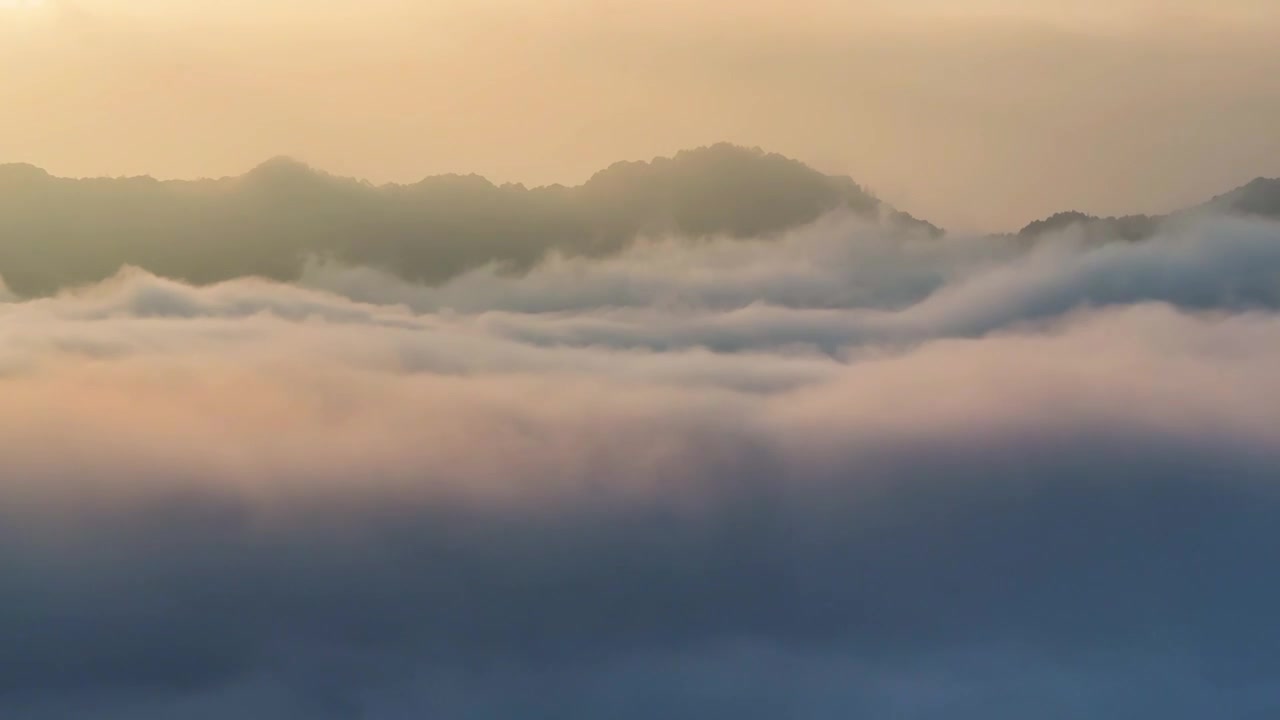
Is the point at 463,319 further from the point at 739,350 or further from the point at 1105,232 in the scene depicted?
the point at 1105,232

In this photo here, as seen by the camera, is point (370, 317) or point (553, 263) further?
point (553, 263)

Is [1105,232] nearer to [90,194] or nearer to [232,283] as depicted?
[232,283]

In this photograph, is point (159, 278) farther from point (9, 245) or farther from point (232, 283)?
point (9, 245)

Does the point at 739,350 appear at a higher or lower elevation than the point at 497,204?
lower

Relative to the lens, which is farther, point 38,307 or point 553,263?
point 553,263

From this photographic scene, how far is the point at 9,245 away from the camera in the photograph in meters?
19.9

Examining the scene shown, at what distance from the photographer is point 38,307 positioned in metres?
19.1

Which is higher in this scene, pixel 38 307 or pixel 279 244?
pixel 279 244

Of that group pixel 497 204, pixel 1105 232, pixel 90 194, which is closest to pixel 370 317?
pixel 497 204

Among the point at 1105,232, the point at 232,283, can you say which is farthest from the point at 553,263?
the point at 1105,232

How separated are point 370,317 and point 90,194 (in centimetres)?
475

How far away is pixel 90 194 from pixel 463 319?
6.03 meters

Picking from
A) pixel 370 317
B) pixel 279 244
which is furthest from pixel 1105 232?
pixel 279 244

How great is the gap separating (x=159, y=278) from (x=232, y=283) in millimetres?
1135
